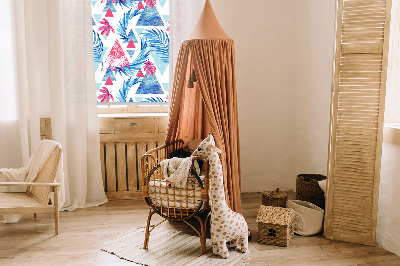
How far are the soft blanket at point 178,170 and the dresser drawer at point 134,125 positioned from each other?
126 centimetres

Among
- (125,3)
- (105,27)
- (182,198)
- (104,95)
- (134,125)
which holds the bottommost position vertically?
(182,198)

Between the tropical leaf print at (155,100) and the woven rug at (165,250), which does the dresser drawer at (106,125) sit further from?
the woven rug at (165,250)

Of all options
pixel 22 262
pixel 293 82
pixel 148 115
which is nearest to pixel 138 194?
pixel 148 115

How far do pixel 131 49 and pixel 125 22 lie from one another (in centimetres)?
29

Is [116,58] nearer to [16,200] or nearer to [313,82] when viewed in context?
[16,200]

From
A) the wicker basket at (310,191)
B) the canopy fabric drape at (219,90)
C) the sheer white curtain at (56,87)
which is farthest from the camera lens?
the sheer white curtain at (56,87)

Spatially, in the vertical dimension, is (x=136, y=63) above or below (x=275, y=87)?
above

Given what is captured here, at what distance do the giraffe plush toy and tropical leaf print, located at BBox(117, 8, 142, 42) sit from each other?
202 cm

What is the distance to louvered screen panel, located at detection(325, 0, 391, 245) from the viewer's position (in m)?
2.62

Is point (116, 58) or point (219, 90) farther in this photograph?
point (116, 58)

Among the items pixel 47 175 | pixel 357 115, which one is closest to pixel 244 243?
pixel 357 115

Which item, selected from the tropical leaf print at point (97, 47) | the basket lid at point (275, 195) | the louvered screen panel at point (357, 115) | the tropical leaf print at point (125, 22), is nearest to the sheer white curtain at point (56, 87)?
the tropical leaf print at point (97, 47)

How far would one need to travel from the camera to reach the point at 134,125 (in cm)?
378

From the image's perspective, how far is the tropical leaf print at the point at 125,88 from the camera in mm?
4027
